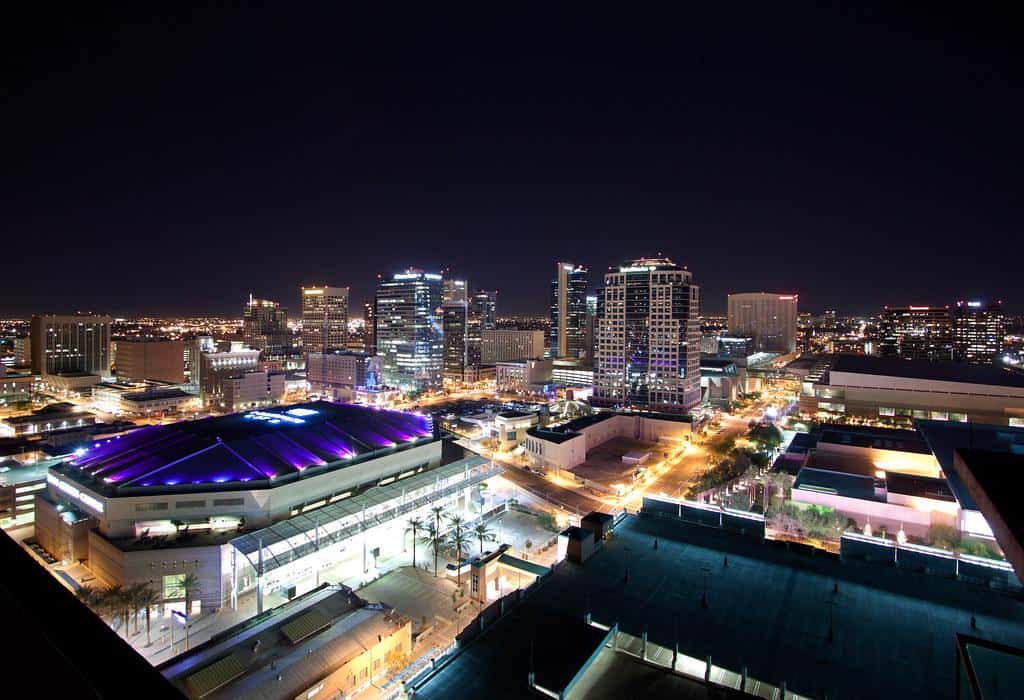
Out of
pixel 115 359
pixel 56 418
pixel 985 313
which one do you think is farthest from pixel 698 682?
pixel 985 313

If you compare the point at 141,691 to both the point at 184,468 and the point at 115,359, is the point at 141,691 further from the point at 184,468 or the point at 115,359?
the point at 115,359

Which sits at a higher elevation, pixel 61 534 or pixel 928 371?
pixel 928 371

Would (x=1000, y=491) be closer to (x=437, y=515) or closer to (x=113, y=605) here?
(x=437, y=515)

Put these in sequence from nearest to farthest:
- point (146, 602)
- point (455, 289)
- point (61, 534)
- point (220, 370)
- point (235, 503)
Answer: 1. point (146, 602)
2. point (235, 503)
3. point (61, 534)
4. point (220, 370)
5. point (455, 289)

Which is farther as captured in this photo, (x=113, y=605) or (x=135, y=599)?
(x=135, y=599)

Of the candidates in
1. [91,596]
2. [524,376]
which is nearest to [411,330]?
[524,376]

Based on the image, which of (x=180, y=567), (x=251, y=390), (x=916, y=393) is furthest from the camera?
(x=251, y=390)
